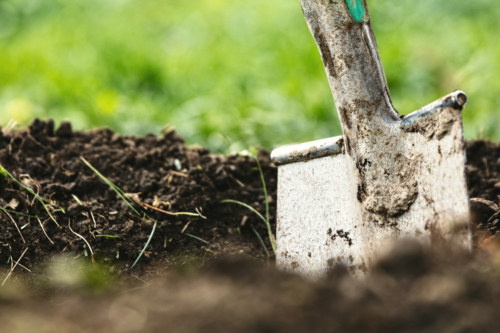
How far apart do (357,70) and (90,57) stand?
3578 millimetres

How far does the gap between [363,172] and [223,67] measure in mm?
2913

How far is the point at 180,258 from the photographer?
1591 mm

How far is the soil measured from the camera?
29.9 inches

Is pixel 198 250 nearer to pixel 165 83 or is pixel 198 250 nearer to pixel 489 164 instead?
pixel 489 164

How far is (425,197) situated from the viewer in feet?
3.92

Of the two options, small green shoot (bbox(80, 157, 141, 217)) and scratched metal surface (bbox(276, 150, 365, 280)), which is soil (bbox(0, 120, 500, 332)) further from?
scratched metal surface (bbox(276, 150, 365, 280))

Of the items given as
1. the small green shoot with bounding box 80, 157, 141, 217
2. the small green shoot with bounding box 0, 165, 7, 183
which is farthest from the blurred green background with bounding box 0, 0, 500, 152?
the small green shoot with bounding box 0, 165, 7, 183

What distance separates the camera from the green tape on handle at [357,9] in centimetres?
128

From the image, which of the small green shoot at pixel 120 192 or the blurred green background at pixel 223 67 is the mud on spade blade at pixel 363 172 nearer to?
the small green shoot at pixel 120 192

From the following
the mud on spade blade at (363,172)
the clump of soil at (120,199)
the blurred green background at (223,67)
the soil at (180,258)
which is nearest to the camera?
the soil at (180,258)

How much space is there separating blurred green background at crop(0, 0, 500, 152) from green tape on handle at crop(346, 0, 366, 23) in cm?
158

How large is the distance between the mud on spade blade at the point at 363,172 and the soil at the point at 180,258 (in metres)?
0.15

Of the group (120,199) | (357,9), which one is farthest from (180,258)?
(357,9)

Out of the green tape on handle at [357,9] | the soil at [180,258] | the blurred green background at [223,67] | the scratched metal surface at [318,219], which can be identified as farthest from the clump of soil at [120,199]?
the green tape on handle at [357,9]
